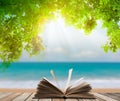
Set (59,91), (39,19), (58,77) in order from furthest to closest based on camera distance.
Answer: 1. (58,77)
2. (39,19)
3. (59,91)

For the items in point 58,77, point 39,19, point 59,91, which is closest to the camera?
point 59,91

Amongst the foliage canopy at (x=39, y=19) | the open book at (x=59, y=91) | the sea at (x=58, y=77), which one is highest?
the sea at (x=58, y=77)

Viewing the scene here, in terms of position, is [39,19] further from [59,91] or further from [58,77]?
[58,77]

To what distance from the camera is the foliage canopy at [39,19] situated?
5.93 m

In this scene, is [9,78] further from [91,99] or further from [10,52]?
[91,99]

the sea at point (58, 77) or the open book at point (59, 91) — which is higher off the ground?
the sea at point (58, 77)

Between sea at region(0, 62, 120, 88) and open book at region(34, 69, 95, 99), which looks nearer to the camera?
open book at region(34, 69, 95, 99)

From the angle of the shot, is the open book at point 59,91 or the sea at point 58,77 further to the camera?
the sea at point 58,77

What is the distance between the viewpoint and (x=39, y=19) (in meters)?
6.49

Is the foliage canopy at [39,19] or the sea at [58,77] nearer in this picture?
the foliage canopy at [39,19]

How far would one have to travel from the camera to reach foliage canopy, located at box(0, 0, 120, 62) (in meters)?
5.93

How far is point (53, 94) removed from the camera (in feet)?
19.5

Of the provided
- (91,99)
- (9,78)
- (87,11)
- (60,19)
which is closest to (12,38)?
(60,19)

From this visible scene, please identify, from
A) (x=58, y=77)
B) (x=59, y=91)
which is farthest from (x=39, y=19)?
(x=58, y=77)
